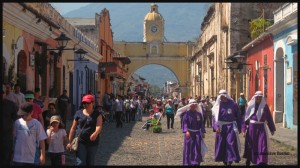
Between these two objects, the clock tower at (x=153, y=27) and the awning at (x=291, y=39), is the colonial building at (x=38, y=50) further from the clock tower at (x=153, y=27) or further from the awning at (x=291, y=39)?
the clock tower at (x=153, y=27)

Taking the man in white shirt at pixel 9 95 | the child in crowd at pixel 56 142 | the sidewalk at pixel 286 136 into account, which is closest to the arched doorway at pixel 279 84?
the sidewalk at pixel 286 136

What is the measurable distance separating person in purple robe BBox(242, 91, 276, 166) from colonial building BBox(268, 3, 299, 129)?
249 inches

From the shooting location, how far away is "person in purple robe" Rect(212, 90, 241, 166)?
10438 mm

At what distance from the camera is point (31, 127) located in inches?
303

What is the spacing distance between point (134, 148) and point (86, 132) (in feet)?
18.6

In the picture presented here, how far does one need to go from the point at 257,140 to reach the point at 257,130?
186mm

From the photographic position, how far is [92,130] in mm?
8422

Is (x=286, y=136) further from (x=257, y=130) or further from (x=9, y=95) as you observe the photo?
(x=9, y=95)

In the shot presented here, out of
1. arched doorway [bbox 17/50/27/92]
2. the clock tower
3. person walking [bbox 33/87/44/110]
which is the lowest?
person walking [bbox 33/87/44/110]

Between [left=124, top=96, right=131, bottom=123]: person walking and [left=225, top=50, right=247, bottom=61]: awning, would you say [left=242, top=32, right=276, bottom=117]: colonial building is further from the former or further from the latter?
[left=124, top=96, right=131, bottom=123]: person walking

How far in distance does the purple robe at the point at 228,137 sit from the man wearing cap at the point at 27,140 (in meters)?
3.86

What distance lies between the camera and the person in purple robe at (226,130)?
411 inches

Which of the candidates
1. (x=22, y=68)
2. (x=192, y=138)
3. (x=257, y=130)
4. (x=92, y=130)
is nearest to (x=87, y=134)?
(x=92, y=130)

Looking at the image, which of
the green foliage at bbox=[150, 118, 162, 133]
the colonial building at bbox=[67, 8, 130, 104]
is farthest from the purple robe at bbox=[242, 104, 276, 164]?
the colonial building at bbox=[67, 8, 130, 104]
